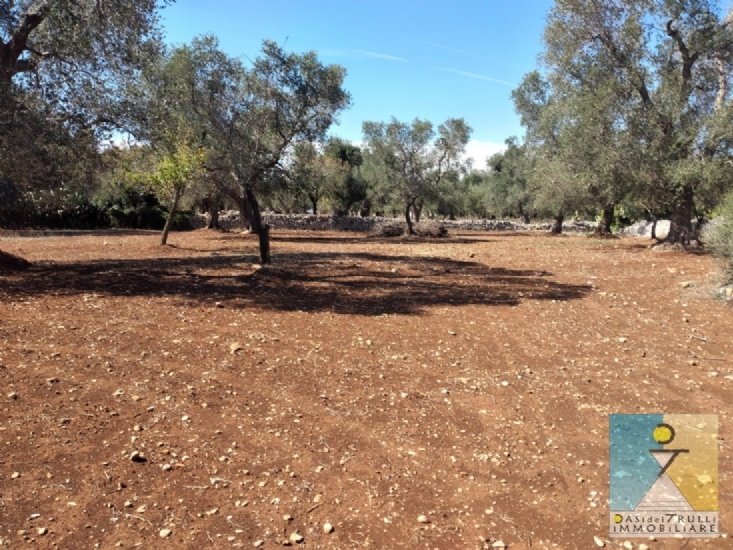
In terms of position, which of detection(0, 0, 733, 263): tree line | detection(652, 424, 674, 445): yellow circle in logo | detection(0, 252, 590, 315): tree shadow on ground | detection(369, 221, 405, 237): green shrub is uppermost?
detection(0, 0, 733, 263): tree line

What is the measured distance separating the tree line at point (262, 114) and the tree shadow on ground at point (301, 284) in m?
1.64

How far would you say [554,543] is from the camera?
320 centimetres

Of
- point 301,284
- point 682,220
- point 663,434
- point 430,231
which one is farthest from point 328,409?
point 430,231

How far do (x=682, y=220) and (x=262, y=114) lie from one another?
711 inches

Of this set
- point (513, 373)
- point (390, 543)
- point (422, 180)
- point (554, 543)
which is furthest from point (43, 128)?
point (422, 180)

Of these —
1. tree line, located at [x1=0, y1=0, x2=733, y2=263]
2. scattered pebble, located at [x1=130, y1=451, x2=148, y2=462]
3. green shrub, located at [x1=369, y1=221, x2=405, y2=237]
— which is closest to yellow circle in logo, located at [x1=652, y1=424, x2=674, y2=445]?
scattered pebble, located at [x1=130, y1=451, x2=148, y2=462]

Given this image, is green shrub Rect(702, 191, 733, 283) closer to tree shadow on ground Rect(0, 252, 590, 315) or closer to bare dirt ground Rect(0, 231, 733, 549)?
bare dirt ground Rect(0, 231, 733, 549)

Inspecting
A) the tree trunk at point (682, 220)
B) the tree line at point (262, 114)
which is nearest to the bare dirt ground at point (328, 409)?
the tree line at point (262, 114)

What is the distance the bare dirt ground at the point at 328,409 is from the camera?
330 centimetres

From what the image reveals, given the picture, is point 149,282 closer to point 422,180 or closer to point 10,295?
point 10,295

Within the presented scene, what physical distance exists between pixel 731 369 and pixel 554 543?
14.3ft

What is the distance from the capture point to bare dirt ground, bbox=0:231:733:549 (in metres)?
3.30

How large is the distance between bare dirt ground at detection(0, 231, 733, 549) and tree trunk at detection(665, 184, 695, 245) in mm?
9716

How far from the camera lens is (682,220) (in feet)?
61.1
